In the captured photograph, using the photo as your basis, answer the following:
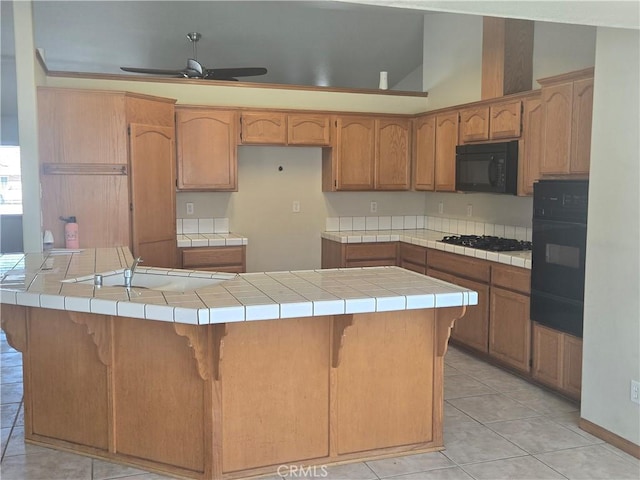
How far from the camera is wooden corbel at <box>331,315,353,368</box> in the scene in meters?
2.78

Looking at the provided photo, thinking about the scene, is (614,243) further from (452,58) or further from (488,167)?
(452,58)

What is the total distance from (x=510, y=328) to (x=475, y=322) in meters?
0.45

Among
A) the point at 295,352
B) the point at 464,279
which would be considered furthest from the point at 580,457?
the point at 464,279

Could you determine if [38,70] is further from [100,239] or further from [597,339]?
[597,339]

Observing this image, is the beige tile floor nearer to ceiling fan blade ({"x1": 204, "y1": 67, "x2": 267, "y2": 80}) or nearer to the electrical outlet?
the electrical outlet

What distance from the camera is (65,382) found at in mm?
3033

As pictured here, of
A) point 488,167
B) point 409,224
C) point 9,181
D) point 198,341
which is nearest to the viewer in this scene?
point 198,341

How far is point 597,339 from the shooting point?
10.7 ft

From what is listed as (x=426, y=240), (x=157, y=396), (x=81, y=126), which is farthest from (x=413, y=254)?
(x=157, y=396)

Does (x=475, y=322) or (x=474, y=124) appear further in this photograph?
(x=474, y=124)

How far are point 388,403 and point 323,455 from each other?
0.41 m

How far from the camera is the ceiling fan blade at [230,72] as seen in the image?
5.49 metres

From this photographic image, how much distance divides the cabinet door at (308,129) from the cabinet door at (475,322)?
177 cm

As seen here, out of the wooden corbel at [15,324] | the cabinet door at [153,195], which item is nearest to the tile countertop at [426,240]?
the cabinet door at [153,195]
